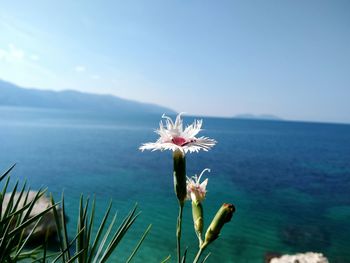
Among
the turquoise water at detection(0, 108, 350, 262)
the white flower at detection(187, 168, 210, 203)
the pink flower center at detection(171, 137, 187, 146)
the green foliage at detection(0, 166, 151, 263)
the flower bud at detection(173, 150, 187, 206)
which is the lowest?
the turquoise water at detection(0, 108, 350, 262)

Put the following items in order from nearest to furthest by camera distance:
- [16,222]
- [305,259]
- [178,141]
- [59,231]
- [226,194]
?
[178,141] → [59,231] → [16,222] → [305,259] → [226,194]

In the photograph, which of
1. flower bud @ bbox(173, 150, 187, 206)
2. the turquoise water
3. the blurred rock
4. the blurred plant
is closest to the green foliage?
the blurred plant

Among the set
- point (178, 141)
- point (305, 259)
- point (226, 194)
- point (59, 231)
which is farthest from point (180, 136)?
point (226, 194)

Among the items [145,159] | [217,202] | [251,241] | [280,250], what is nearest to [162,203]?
[217,202]

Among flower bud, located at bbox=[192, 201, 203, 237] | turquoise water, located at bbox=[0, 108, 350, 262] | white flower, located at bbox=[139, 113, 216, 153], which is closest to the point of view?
white flower, located at bbox=[139, 113, 216, 153]

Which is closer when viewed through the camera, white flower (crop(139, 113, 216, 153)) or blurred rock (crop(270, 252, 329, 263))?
white flower (crop(139, 113, 216, 153))

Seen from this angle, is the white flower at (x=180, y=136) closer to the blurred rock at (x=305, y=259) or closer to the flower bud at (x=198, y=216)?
the flower bud at (x=198, y=216)

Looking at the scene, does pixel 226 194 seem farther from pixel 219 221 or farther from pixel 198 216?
pixel 219 221

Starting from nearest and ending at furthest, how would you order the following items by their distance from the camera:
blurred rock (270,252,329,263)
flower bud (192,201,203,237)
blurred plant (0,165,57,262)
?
1. blurred plant (0,165,57,262)
2. flower bud (192,201,203,237)
3. blurred rock (270,252,329,263)

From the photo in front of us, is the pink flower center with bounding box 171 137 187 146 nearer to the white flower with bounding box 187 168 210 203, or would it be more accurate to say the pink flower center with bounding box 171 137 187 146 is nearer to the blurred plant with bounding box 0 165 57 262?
the white flower with bounding box 187 168 210 203
